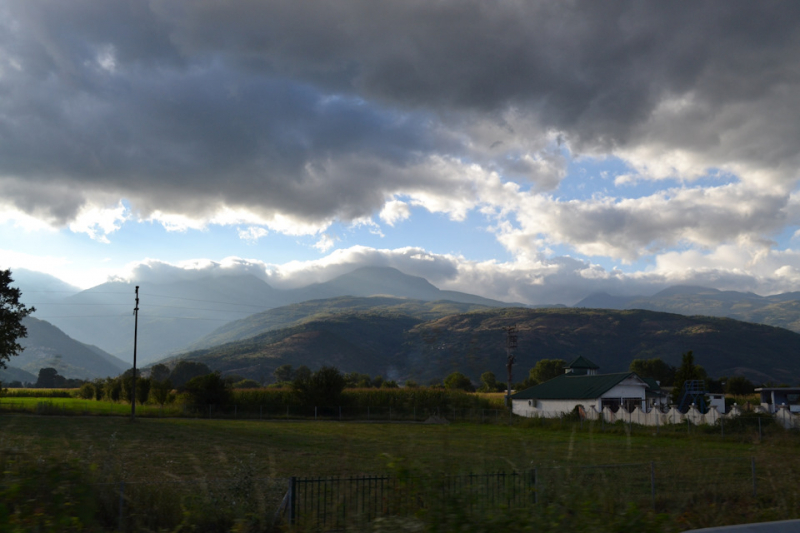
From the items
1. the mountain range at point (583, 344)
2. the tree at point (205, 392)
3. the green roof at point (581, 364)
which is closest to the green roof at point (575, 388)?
the green roof at point (581, 364)

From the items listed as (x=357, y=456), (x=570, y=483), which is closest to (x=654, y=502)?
(x=570, y=483)

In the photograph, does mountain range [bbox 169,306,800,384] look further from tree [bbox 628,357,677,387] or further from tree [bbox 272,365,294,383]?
tree [bbox 628,357,677,387]

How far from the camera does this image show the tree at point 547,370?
11032cm

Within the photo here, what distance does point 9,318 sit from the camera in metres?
50.2

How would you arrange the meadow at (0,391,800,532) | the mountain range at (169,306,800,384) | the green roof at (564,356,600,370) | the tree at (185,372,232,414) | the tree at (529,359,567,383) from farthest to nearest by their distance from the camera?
1. the mountain range at (169,306,800,384)
2. the tree at (529,359,567,383)
3. the green roof at (564,356,600,370)
4. the tree at (185,372,232,414)
5. the meadow at (0,391,800,532)

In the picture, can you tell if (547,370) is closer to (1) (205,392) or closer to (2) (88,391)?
(1) (205,392)

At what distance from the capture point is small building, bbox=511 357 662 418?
5138cm

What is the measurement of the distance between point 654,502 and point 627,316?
181031 mm

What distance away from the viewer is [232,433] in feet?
127

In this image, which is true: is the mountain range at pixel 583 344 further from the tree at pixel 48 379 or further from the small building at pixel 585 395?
the small building at pixel 585 395

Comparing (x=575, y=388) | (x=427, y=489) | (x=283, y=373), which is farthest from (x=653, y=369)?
(x=427, y=489)

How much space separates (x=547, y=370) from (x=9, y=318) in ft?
299

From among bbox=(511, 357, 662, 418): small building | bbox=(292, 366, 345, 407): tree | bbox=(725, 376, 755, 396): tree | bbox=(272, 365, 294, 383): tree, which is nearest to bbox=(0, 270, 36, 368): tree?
bbox=(292, 366, 345, 407): tree

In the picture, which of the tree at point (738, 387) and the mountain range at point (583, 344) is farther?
the mountain range at point (583, 344)
